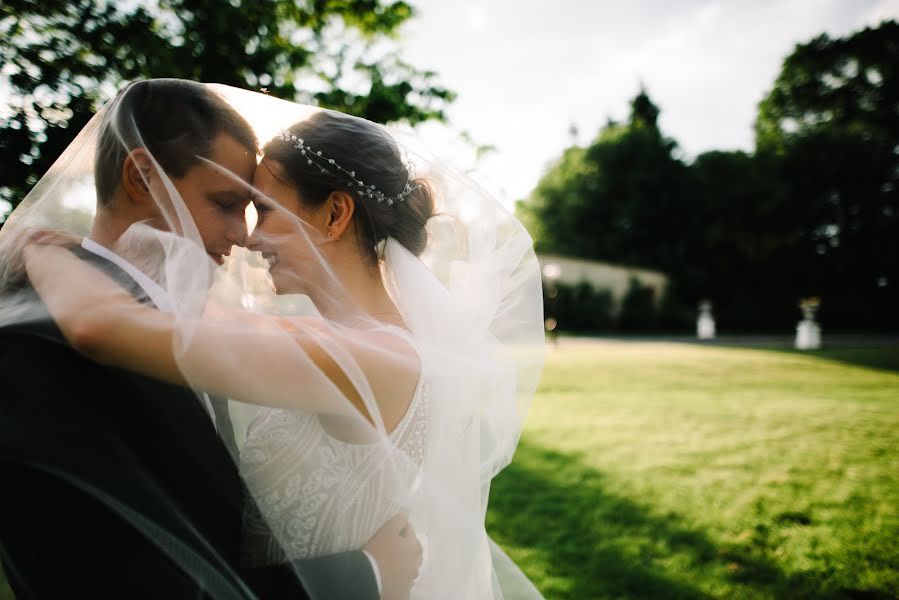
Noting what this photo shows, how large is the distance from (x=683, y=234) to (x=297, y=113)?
42043mm

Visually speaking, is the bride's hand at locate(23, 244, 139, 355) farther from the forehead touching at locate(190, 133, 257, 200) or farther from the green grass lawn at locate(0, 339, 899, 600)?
the green grass lawn at locate(0, 339, 899, 600)

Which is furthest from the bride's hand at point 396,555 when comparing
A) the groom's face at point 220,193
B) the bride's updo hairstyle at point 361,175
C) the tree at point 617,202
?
the tree at point 617,202

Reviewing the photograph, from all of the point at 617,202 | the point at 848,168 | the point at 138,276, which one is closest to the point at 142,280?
the point at 138,276

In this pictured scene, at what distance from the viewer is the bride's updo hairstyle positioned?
164cm

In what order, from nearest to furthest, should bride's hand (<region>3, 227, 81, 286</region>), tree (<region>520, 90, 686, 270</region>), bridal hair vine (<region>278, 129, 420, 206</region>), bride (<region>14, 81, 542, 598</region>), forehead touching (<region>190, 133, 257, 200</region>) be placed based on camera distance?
1. bride (<region>14, 81, 542, 598</region>)
2. bride's hand (<region>3, 227, 81, 286</region>)
3. forehead touching (<region>190, 133, 257, 200</region>)
4. bridal hair vine (<region>278, 129, 420, 206</region>)
5. tree (<region>520, 90, 686, 270</region>)

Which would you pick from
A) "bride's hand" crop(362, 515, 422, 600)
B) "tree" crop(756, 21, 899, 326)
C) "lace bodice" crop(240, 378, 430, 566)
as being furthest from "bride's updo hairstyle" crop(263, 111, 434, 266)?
"tree" crop(756, 21, 899, 326)

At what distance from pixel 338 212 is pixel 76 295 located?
79cm

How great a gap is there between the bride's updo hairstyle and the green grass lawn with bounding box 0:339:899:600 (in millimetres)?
2738

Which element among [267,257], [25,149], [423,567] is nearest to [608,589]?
[423,567]

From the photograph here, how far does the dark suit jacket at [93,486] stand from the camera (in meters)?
1.04

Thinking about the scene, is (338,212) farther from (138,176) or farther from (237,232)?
(138,176)

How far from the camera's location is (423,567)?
1.75 metres

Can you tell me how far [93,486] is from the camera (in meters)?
1.05

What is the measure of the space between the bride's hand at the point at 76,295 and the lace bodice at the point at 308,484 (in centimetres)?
57
